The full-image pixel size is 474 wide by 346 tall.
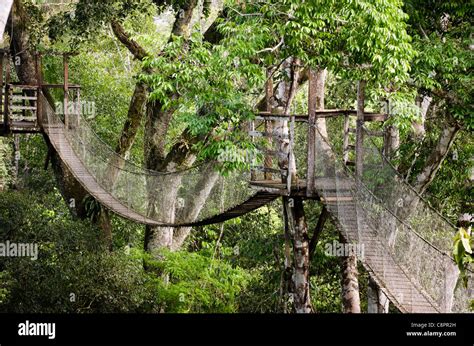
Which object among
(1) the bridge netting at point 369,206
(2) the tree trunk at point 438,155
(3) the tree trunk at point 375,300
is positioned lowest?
(3) the tree trunk at point 375,300

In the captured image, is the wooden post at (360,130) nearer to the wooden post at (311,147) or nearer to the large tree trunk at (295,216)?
the wooden post at (311,147)

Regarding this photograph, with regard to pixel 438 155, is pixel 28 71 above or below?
above

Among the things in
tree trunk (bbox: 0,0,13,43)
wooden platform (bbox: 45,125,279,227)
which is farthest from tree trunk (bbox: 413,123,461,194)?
tree trunk (bbox: 0,0,13,43)

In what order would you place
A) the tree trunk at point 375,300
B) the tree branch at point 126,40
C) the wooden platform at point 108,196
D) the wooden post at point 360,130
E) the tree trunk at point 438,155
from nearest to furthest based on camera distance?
the wooden post at point 360,130, the wooden platform at point 108,196, the tree trunk at point 438,155, the tree trunk at point 375,300, the tree branch at point 126,40

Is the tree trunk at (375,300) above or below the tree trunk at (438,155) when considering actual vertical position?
below

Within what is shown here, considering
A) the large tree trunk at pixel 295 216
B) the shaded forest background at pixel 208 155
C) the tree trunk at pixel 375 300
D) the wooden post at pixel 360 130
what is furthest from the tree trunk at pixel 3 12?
the tree trunk at pixel 375 300

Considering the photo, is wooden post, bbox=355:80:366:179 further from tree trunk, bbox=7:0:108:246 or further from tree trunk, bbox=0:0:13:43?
tree trunk, bbox=7:0:108:246

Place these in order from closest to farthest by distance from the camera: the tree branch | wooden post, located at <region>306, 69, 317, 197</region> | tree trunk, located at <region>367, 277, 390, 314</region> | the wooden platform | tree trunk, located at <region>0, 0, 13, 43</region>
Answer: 1. tree trunk, located at <region>0, 0, 13, 43</region>
2. wooden post, located at <region>306, 69, 317, 197</region>
3. the wooden platform
4. tree trunk, located at <region>367, 277, 390, 314</region>
5. the tree branch

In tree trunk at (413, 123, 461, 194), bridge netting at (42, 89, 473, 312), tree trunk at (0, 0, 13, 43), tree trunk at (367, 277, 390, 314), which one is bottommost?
tree trunk at (367, 277, 390, 314)

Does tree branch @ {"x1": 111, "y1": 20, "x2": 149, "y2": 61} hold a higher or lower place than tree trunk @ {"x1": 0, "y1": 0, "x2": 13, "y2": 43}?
higher

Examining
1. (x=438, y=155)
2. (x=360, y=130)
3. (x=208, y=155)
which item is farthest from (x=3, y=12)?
(x=438, y=155)

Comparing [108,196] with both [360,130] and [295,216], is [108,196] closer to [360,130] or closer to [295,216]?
[295,216]

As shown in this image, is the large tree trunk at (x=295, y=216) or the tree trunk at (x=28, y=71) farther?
the tree trunk at (x=28, y=71)

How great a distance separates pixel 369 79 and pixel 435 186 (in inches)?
93.4
